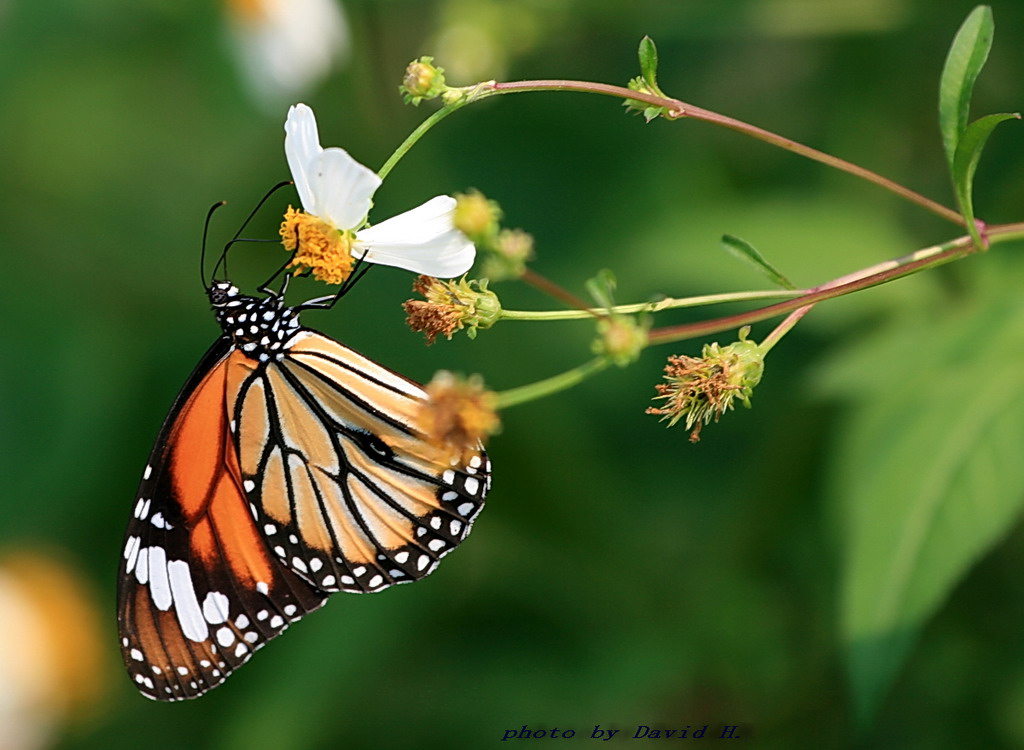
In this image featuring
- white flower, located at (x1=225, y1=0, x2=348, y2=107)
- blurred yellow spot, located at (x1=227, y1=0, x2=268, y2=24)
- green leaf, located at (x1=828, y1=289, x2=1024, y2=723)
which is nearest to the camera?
green leaf, located at (x1=828, y1=289, x2=1024, y2=723)

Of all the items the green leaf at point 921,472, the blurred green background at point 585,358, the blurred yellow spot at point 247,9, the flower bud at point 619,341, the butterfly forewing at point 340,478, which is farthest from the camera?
the blurred yellow spot at point 247,9

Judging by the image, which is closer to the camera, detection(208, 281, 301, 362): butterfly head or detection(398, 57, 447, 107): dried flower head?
detection(398, 57, 447, 107): dried flower head

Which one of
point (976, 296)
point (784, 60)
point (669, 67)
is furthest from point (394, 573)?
point (784, 60)

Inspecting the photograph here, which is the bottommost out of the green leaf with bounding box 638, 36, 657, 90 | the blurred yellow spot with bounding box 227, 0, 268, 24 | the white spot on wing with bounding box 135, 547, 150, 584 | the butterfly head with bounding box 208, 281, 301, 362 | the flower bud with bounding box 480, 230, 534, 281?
the flower bud with bounding box 480, 230, 534, 281

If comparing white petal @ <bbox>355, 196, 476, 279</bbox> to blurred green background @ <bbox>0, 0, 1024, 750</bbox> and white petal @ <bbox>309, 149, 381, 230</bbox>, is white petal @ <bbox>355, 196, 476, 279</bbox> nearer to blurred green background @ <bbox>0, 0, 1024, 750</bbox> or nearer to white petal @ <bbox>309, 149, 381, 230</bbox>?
white petal @ <bbox>309, 149, 381, 230</bbox>

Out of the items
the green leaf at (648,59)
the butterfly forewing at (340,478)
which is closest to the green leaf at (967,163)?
the green leaf at (648,59)

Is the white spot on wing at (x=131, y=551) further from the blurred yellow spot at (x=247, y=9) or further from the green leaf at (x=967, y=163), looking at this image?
the blurred yellow spot at (x=247, y=9)

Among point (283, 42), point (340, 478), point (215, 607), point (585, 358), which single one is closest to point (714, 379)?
point (340, 478)

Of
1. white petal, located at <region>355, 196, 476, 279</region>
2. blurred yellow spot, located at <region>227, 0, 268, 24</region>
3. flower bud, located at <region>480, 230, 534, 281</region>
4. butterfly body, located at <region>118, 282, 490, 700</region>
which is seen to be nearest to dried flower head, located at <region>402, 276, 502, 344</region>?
white petal, located at <region>355, 196, 476, 279</region>
